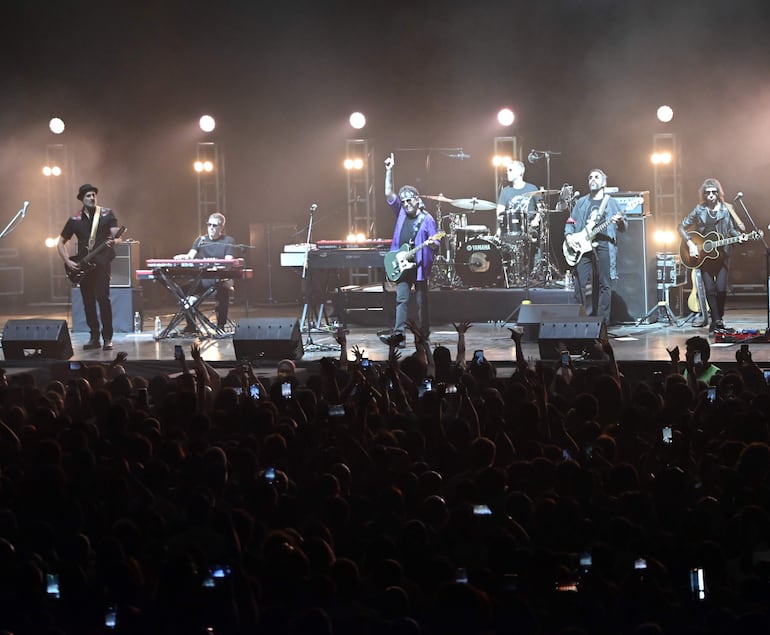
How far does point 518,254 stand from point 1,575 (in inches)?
489

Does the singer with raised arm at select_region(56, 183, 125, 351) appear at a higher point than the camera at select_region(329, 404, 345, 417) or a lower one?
higher

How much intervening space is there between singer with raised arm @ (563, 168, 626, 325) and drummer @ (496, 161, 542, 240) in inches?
99.9

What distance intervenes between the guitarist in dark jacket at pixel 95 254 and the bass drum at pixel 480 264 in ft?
18.3

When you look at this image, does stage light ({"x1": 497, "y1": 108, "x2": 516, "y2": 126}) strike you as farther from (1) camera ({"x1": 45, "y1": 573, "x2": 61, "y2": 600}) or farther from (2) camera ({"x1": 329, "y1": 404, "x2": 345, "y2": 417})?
(1) camera ({"x1": 45, "y1": 573, "x2": 61, "y2": 600})

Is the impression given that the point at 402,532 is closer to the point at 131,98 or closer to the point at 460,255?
the point at 460,255

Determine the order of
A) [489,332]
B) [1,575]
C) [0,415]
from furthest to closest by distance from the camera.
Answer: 1. [489,332]
2. [0,415]
3. [1,575]

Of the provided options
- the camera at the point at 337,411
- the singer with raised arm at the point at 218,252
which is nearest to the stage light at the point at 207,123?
the singer with raised arm at the point at 218,252

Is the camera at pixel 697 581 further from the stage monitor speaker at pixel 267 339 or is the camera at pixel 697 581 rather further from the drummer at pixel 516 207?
the drummer at pixel 516 207

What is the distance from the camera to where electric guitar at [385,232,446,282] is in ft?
39.6

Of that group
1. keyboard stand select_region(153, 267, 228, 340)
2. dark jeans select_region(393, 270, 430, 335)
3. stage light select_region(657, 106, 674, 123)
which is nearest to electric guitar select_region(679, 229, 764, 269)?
dark jeans select_region(393, 270, 430, 335)

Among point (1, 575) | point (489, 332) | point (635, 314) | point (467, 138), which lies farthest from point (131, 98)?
point (1, 575)

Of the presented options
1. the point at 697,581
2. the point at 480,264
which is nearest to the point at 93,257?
the point at 480,264

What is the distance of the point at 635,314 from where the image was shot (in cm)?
1430

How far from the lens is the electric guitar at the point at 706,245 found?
493 inches
